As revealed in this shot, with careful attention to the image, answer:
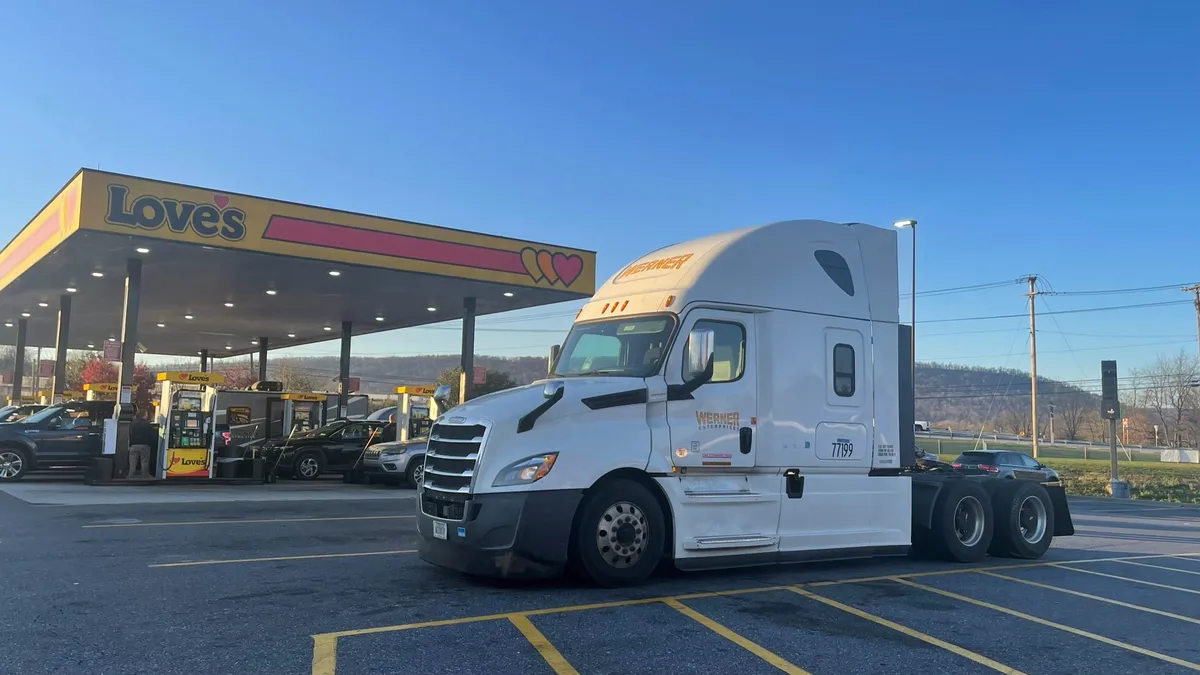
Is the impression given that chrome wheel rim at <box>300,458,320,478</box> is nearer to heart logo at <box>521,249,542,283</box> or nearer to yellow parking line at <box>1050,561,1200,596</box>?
heart logo at <box>521,249,542,283</box>

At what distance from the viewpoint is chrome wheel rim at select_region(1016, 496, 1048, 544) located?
10.6m

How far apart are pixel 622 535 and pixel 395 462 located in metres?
14.3

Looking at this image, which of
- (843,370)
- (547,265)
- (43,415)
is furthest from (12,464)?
(843,370)

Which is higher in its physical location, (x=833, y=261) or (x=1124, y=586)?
(x=833, y=261)

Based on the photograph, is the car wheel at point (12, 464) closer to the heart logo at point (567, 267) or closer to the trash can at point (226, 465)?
the trash can at point (226, 465)

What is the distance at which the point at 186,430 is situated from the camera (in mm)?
20250

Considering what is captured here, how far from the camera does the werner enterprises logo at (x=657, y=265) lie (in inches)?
334

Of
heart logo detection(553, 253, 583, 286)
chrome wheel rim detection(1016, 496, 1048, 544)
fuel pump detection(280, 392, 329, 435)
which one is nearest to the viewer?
chrome wheel rim detection(1016, 496, 1048, 544)

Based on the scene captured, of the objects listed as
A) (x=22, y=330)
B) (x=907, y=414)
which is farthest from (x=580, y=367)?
(x=22, y=330)

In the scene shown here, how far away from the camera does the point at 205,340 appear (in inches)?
1678

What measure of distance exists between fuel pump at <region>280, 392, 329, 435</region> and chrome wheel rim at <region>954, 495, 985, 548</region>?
23470mm

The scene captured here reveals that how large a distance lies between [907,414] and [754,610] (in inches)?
148

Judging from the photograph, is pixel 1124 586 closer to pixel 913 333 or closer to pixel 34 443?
pixel 913 333

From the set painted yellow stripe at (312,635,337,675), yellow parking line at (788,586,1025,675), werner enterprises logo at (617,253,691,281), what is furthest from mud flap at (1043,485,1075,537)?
painted yellow stripe at (312,635,337,675)
